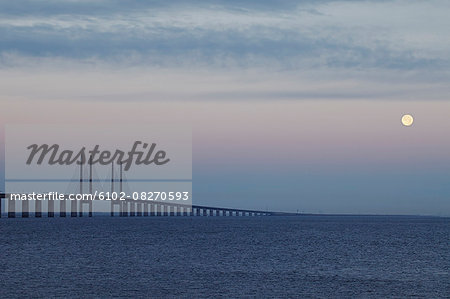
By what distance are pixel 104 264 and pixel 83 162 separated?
131m

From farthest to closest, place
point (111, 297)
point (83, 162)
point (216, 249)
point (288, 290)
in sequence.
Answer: point (83, 162) → point (216, 249) → point (288, 290) → point (111, 297)

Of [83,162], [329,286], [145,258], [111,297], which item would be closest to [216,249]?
[145,258]

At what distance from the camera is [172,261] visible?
170ft

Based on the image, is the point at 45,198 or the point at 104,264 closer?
the point at 104,264

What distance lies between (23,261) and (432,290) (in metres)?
27.9

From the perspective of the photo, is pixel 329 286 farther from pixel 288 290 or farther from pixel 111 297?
pixel 111 297

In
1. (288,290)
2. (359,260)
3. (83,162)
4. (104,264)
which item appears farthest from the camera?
(83,162)

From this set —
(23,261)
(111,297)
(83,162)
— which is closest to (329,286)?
(111,297)

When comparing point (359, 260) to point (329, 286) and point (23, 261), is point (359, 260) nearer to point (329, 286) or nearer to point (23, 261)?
point (329, 286)

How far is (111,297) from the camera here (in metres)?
32.3

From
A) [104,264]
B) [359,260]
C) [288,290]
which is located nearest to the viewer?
[288,290]

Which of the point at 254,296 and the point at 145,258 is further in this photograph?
the point at 145,258

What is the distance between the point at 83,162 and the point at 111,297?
147281mm

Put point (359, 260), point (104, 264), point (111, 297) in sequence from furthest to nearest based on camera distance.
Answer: point (359, 260), point (104, 264), point (111, 297)
